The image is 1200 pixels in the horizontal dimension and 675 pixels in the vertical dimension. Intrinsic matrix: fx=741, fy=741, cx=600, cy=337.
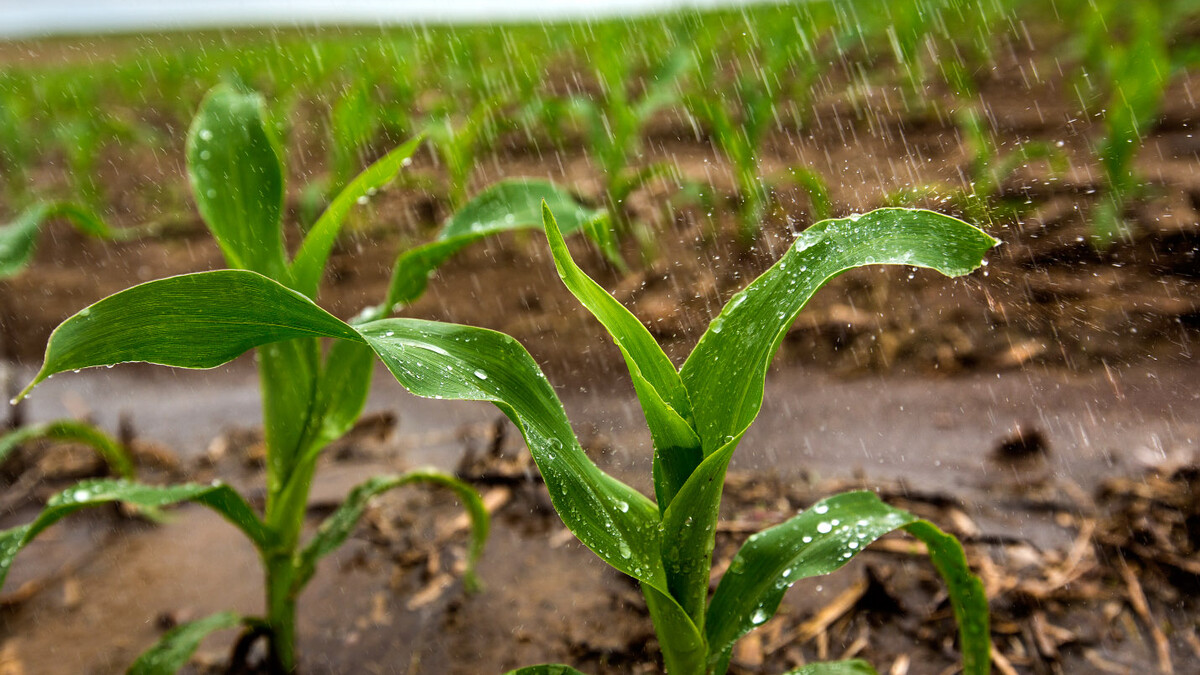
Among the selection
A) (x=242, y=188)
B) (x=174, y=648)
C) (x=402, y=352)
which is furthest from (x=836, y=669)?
(x=242, y=188)

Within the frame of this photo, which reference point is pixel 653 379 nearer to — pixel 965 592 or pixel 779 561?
pixel 779 561

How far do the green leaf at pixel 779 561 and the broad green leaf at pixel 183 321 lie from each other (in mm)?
529

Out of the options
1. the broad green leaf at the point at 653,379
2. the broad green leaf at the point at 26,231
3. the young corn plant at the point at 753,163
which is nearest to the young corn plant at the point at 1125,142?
the young corn plant at the point at 753,163

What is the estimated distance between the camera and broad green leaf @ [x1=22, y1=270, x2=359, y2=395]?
2.26ft

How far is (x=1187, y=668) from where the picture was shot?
1.08 meters

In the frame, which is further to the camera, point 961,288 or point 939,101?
point 939,101

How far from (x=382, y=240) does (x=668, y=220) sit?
1.30 meters

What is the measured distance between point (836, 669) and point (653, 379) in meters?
0.45

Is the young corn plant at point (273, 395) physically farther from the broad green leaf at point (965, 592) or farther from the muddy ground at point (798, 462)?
the broad green leaf at point (965, 592)

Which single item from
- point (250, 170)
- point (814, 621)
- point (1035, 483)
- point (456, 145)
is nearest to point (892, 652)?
point (814, 621)

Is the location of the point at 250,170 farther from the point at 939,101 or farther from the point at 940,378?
the point at 939,101

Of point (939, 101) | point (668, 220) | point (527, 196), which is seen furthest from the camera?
point (939, 101)

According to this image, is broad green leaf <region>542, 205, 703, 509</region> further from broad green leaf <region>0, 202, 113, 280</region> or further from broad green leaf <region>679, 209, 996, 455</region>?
broad green leaf <region>0, 202, 113, 280</region>

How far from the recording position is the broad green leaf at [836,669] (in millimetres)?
911
